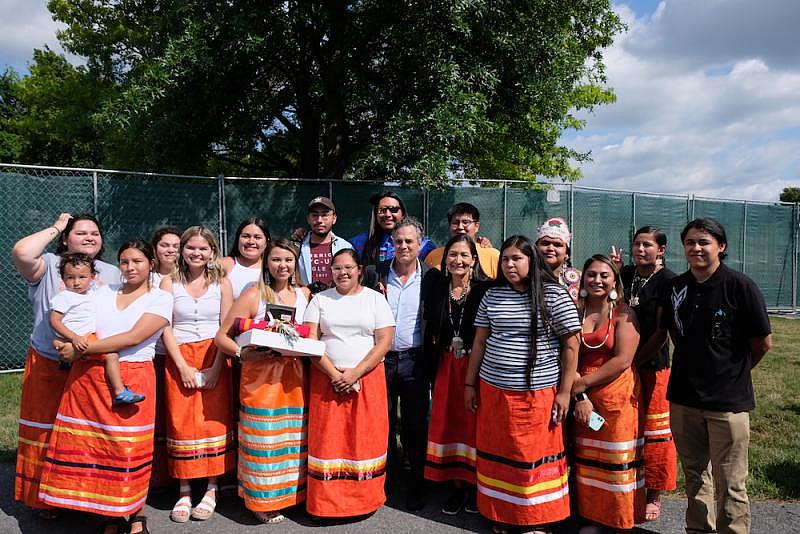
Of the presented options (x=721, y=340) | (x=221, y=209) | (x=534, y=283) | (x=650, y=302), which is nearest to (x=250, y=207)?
(x=221, y=209)

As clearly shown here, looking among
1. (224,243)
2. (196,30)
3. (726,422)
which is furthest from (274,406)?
(196,30)

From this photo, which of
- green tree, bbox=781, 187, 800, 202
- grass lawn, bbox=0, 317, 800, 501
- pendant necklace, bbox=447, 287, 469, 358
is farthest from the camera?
green tree, bbox=781, 187, 800, 202

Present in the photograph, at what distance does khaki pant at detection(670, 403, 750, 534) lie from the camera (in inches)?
118

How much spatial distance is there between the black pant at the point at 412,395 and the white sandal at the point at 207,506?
52.9 inches

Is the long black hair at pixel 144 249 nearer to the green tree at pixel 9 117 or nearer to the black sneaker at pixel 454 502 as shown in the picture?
the black sneaker at pixel 454 502

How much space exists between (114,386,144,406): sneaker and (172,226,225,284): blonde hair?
2.64ft

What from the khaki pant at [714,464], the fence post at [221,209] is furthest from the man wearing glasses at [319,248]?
the fence post at [221,209]

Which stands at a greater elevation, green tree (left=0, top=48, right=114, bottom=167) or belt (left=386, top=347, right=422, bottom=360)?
green tree (left=0, top=48, right=114, bottom=167)

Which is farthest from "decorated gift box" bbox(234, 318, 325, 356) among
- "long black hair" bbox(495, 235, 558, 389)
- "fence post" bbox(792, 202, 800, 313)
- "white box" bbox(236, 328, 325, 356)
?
"fence post" bbox(792, 202, 800, 313)

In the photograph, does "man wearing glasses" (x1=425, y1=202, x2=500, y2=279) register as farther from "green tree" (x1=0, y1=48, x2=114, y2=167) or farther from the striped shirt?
"green tree" (x1=0, y1=48, x2=114, y2=167)

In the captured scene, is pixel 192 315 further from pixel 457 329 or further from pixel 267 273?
pixel 457 329

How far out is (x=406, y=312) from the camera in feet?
13.0

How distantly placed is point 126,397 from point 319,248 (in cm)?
187

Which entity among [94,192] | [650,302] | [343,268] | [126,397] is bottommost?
[126,397]
